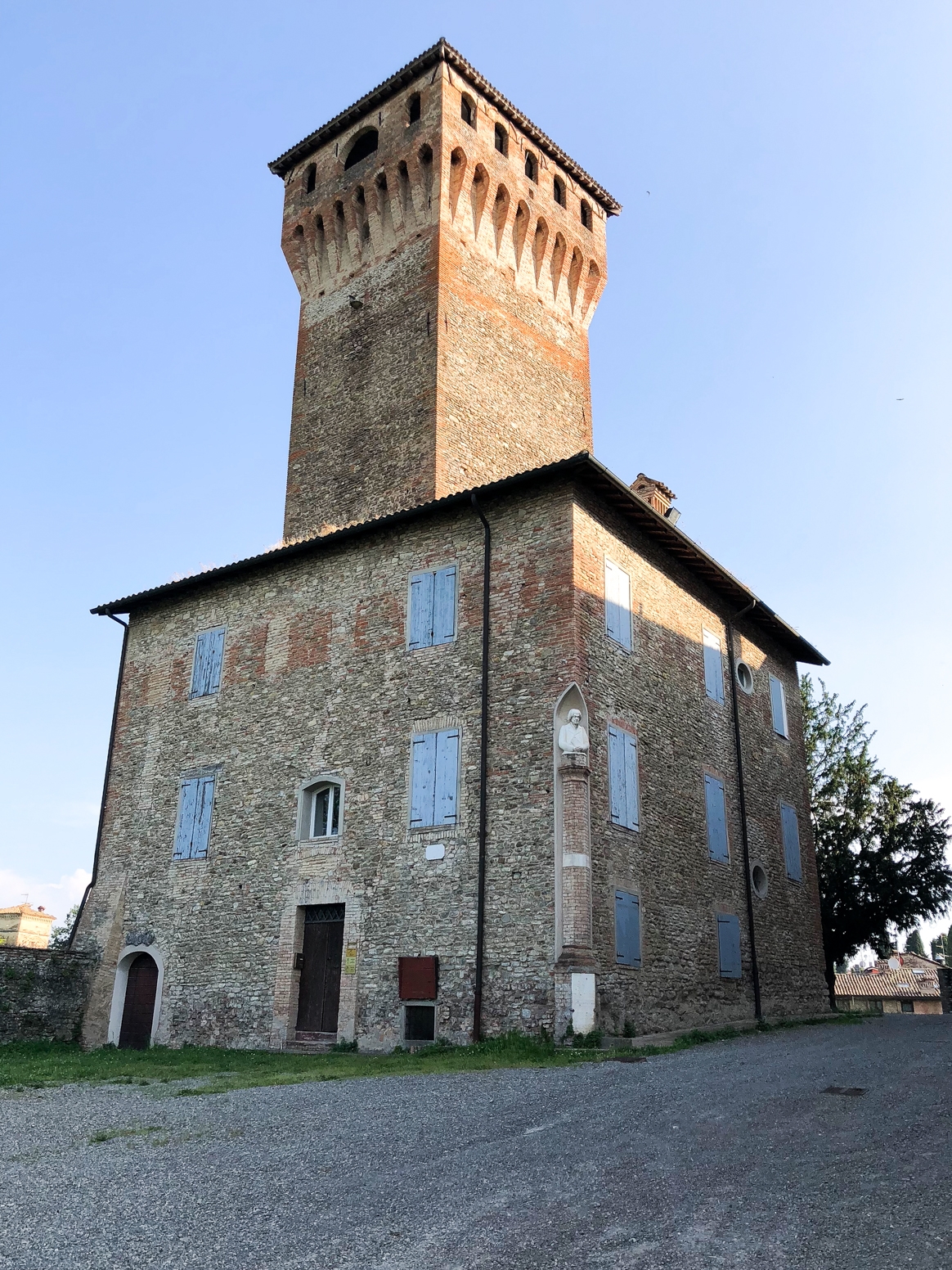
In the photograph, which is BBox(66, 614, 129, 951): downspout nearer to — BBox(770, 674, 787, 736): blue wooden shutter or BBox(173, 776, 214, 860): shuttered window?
BBox(173, 776, 214, 860): shuttered window

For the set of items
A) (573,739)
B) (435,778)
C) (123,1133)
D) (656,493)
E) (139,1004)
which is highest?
(656,493)

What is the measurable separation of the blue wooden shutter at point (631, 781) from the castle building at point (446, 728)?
60mm

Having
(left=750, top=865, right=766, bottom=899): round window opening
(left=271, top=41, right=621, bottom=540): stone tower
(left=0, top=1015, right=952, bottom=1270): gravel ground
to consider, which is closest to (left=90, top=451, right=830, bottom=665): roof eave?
(left=271, top=41, right=621, bottom=540): stone tower

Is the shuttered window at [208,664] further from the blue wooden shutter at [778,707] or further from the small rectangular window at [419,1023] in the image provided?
the blue wooden shutter at [778,707]

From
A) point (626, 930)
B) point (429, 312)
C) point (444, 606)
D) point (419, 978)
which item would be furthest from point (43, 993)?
point (429, 312)

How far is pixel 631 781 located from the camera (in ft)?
51.4

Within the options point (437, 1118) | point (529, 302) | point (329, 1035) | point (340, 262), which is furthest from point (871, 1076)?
point (340, 262)

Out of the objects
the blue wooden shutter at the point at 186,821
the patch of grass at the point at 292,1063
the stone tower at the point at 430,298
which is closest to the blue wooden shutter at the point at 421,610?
the stone tower at the point at 430,298

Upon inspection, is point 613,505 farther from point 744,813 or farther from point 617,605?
point 744,813

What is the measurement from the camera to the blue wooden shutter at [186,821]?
18250 mm

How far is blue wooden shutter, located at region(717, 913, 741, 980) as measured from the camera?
17062mm

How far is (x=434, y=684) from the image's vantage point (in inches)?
633

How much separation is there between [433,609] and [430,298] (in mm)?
9055

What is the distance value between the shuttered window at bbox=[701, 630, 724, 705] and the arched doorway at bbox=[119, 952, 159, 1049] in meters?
10.9
